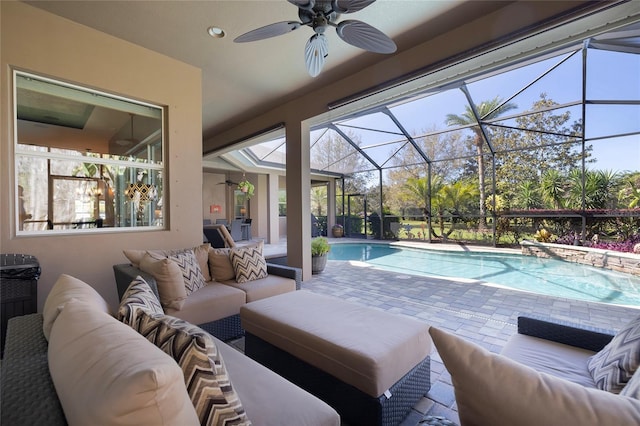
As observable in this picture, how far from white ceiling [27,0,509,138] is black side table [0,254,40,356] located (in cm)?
257

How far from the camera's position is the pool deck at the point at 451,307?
222 centimetres

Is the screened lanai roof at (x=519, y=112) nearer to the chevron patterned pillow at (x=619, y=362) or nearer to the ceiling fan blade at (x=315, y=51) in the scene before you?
the ceiling fan blade at (x=315, y=51)

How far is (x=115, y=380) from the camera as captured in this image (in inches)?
24.3

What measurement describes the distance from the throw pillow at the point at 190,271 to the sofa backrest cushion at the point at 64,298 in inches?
48.5

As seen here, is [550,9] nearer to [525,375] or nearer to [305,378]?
[525,375]

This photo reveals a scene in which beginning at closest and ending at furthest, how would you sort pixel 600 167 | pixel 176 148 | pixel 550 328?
pixel 550 328
pixel 176 148
pixel 600 167

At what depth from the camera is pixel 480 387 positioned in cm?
70

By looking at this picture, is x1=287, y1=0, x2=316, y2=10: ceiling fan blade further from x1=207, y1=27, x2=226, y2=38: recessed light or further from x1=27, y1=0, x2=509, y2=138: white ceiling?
x1=207, y1=27, x2=226, y2=38: recessed light

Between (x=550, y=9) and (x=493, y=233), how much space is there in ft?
26.1

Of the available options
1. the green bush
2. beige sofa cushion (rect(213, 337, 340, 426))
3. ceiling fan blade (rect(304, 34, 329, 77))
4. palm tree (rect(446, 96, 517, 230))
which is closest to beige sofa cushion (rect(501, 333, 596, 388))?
beige sofa cushion (rect(213, 337, 340, 426))

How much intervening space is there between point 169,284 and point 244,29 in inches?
112

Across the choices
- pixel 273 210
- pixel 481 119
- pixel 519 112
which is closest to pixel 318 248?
pixel 481 119

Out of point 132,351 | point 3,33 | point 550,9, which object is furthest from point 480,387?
point 3,33

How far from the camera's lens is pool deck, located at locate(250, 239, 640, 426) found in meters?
2.22
